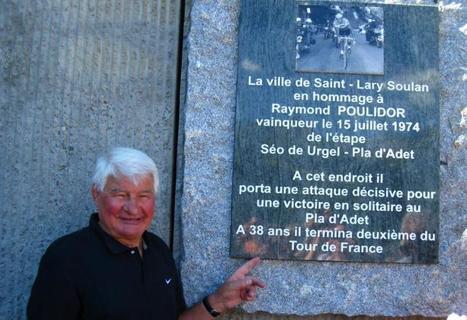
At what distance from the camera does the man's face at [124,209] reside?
2.32m

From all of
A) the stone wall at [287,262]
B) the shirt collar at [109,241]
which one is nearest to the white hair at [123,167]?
the shirt collar at [109,241]

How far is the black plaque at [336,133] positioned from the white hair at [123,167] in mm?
540

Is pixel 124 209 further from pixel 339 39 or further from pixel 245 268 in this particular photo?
pixel 339 39

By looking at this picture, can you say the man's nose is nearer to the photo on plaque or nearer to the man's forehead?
the man's forehead

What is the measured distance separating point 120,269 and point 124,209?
252 millimetres

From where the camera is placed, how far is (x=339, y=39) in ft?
9.29

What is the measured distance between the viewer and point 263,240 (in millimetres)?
2701

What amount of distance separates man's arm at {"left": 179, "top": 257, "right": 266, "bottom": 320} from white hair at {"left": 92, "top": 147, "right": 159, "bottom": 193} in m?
0.64

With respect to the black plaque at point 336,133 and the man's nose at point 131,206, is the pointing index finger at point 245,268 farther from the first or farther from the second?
the man's nose at point 131,206

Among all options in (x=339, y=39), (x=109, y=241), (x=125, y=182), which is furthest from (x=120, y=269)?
(x=339, y=39)

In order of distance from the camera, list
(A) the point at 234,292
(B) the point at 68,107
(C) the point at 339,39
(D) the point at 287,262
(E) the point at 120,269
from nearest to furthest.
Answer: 1. (E) the point at 120,269
2. (A) the point at 234,292
3. (D) the point at 287,262
4. (C) the point at 339,39
5. (B) the point at 68,107

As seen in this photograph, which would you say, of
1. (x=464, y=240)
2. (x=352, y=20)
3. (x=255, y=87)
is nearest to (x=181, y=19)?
(x=255, y=87)

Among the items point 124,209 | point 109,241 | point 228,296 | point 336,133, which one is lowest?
point 228,296

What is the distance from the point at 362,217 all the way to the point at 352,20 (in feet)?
3.36
